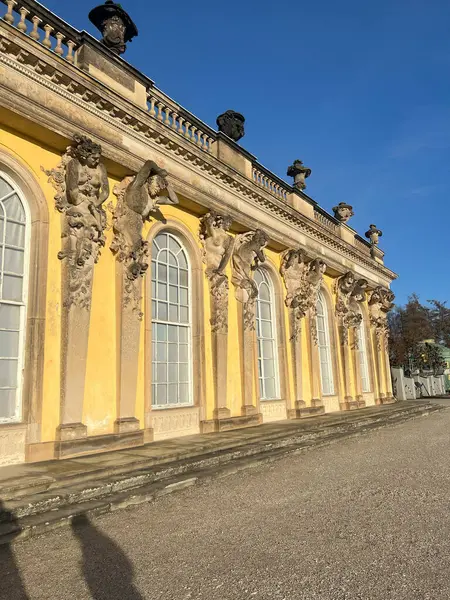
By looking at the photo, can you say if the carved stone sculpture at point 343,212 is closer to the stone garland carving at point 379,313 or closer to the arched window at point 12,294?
the stone garland carving at point 379,313

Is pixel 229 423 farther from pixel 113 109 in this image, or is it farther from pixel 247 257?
pixel 113 109

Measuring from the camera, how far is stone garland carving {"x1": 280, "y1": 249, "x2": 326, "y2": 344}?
1364 cm

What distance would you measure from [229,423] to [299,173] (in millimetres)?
9871

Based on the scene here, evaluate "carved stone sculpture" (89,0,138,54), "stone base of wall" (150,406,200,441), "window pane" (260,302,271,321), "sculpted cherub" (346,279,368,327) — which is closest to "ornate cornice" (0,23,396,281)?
"carved stone sculpture" (89,0,138,54)

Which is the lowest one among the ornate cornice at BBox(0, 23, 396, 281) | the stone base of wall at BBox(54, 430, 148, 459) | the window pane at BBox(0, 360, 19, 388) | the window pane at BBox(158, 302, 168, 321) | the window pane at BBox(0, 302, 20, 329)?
the stone base of wall at BBox(54, 430, 148, 459)

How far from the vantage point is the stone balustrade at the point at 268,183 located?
43.0 ft

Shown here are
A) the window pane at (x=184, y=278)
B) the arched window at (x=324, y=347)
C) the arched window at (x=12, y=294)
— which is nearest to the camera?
the arched window at (x=12, y=294)

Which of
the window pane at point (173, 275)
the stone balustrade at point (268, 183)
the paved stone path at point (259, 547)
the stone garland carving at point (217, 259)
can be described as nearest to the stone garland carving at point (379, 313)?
the stone balustrade at point (268, 183)

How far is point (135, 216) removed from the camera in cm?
845

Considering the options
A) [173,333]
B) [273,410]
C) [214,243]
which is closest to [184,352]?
[173,333]

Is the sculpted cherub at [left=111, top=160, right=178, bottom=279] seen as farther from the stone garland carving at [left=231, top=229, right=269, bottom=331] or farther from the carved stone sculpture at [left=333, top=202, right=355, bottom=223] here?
the carved stone sculpture at [left=333, top=202, right=355, bottom=223]

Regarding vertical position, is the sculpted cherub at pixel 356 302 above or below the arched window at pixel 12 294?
above

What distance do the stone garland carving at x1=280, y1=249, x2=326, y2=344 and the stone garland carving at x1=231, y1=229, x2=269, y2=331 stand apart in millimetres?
2058

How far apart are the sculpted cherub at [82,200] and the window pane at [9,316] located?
1097 millimetres
